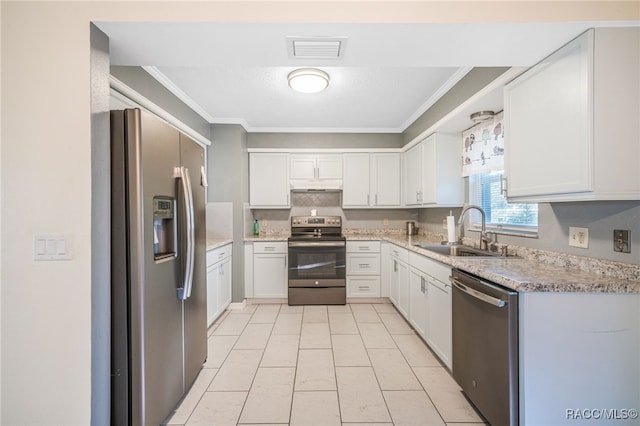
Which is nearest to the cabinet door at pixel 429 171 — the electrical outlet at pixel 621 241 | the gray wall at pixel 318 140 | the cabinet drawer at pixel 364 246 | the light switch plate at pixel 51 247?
the cabinet drawer at pixel 364 246

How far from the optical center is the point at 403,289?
130 inches

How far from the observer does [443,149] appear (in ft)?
10.3

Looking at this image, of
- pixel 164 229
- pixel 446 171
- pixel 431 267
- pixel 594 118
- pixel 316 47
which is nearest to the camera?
pixel 594 118

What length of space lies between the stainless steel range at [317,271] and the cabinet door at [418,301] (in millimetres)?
1098

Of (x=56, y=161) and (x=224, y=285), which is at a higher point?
(x=56, y=161)

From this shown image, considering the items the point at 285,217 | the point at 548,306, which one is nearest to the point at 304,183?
the point at 285,217

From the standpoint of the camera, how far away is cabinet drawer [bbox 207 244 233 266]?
306 centimetres

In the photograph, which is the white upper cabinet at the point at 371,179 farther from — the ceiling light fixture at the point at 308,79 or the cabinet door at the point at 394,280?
the ceiling light fixture at the point at 308,79

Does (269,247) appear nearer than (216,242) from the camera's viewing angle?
No

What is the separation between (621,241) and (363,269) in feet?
9.15

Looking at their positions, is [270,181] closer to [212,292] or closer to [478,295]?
[212,292]

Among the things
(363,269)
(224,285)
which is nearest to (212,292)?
(224,285)

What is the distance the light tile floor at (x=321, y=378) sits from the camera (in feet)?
5.84

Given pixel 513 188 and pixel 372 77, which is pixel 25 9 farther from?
pixel 513 188
